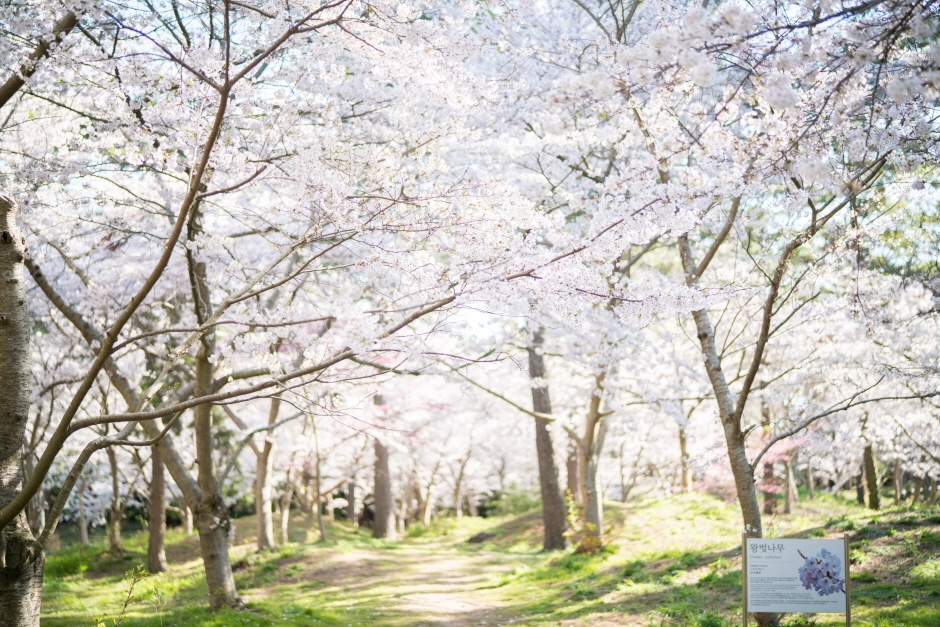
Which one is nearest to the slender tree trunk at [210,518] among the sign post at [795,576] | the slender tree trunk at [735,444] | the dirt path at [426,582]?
the dirt path at [426,582]

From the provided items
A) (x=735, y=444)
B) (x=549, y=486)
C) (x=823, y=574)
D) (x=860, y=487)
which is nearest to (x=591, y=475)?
(x=549, y=486)

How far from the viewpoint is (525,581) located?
1063 centimetres

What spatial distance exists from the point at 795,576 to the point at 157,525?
10.3 meters

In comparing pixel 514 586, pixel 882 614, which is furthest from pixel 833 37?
pixel 514 586

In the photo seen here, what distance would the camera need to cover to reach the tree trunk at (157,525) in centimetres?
1172

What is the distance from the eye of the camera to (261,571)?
11266 millimetres

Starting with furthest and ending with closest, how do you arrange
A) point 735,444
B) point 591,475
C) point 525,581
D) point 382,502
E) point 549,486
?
point 382,502, point 549,486, point 591,475, point 525,581, point 735,444

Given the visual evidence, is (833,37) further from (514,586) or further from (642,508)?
(642,508)

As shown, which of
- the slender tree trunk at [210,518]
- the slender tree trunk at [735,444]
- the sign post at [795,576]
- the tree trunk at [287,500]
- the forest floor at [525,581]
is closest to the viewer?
the sign post at [795,576]

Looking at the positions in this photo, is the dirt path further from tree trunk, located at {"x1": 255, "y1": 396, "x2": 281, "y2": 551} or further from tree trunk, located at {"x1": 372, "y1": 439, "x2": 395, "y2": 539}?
tree trunk, located at {"x1": 372, "y1": 439, "x2": 395, "y2": 539}

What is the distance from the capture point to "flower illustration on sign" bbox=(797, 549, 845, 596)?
5.22 metres

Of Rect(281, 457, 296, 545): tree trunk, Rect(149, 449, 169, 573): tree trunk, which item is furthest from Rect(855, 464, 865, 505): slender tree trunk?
Rect(149, 449, 169, 573): tree trunk

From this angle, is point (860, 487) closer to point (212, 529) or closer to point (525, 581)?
point (525, 581)

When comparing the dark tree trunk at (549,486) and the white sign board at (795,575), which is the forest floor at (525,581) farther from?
the white sign board at (795,575)
